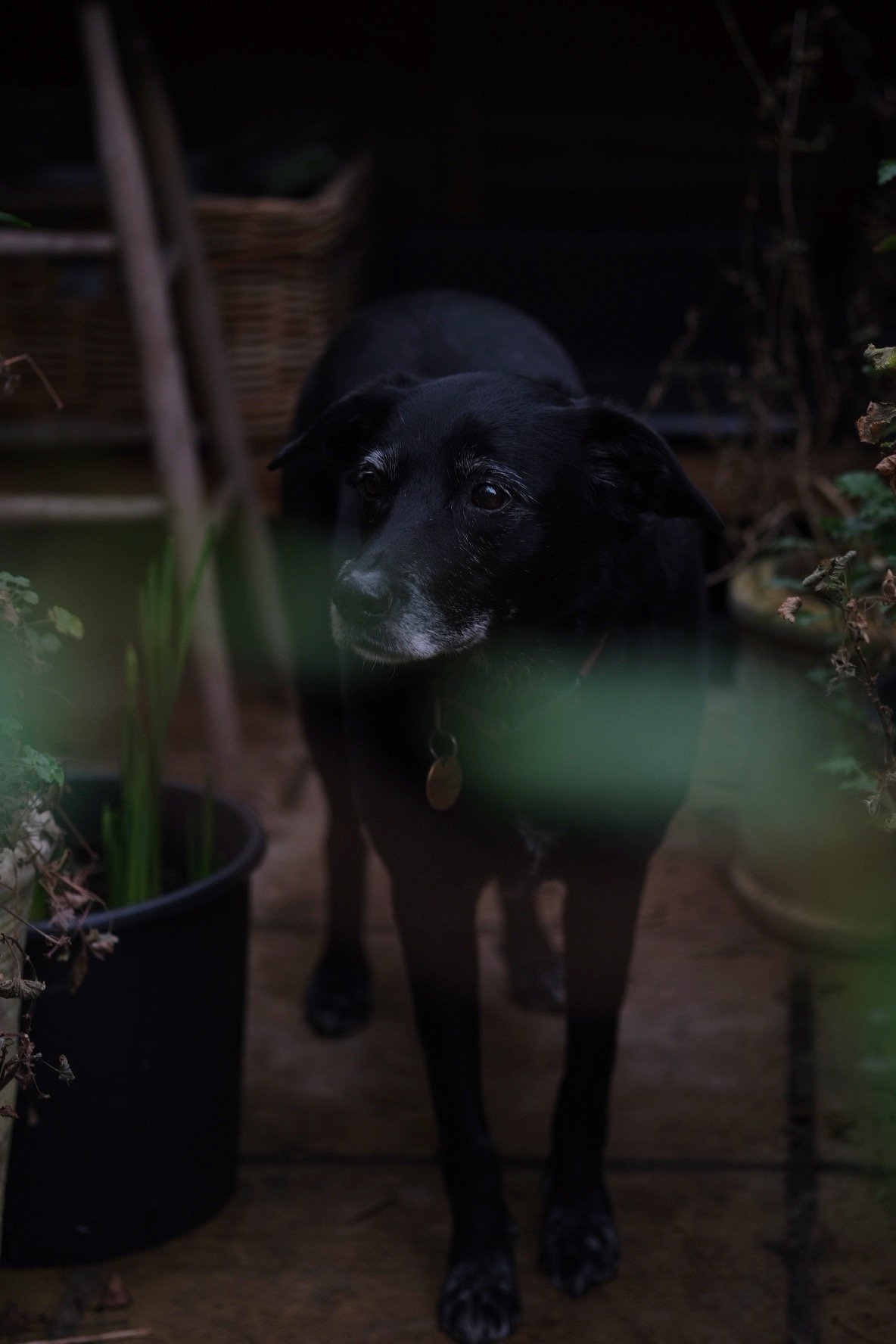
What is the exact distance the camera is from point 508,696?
1.91m

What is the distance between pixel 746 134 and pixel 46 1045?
3463mm

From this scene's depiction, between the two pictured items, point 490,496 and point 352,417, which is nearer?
point 490,496

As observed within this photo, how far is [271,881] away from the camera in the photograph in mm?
3123

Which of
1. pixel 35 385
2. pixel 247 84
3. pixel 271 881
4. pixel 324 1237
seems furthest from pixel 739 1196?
pixel 247 84

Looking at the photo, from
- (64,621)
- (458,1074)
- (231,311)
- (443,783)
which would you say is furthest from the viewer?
(231,311)

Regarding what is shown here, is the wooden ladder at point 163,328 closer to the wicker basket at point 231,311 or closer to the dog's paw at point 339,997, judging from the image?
the wicker basket at point 231,311

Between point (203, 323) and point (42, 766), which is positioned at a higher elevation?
point (42, 766)

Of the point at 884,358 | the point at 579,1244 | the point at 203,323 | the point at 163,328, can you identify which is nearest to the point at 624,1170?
the point at 579,1244

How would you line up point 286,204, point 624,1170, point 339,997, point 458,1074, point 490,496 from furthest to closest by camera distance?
point 286,204
point 339,997
point 624,1170
point 458,1074
point 490,496

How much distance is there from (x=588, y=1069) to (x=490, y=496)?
2.69 ft

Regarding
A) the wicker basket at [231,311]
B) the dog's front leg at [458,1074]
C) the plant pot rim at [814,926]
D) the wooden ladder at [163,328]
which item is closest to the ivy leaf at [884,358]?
the dog's front leg at [458,1074]

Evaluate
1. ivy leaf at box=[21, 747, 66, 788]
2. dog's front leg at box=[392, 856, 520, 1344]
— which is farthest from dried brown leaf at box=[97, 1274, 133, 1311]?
ivy leaf at box=[21, 747, 66, 788]

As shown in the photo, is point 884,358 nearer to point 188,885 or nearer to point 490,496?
point 490,496

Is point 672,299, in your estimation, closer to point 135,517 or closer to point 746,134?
point 746,134
